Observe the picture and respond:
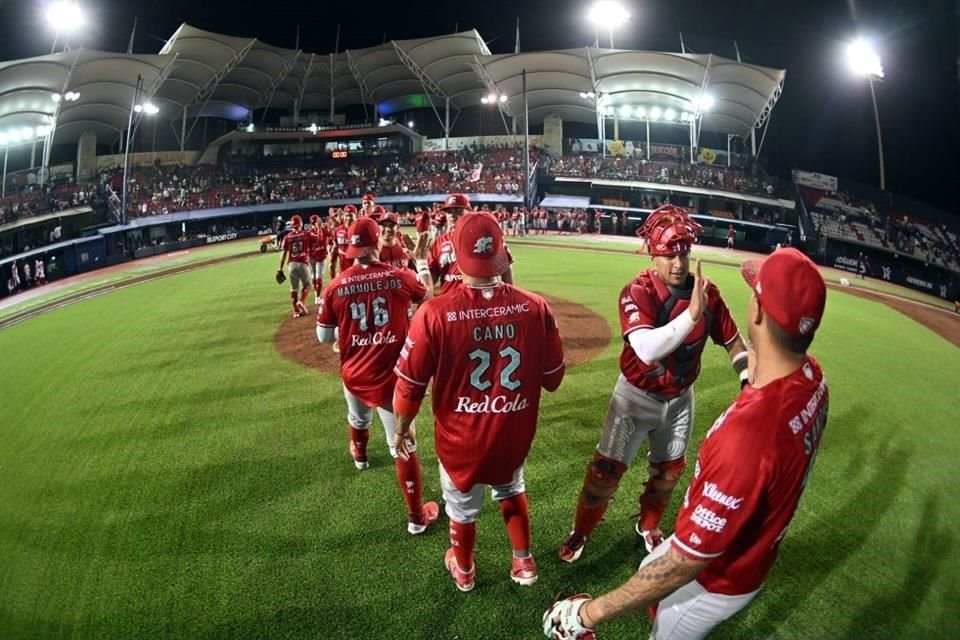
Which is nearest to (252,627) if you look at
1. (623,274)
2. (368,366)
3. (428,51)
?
(368,366)

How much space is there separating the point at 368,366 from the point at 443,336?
1.70 metres

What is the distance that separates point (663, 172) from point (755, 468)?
44.6m

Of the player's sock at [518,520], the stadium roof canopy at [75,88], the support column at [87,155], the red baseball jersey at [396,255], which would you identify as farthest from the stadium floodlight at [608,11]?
the support column at [87,155]

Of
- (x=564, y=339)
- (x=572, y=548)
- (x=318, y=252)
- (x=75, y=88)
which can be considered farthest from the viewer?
(x=75, y=88)

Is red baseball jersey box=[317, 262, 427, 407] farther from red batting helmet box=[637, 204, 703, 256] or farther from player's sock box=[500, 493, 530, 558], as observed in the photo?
red batting helmet box=[637, 204, 703, 256]

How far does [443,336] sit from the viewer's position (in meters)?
2.81

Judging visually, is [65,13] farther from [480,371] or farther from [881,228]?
[881,228]

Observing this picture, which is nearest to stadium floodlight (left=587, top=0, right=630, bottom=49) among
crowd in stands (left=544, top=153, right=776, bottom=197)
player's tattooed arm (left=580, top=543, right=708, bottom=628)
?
crowd in stands (left=544, top=153, right=776, bottom=197)

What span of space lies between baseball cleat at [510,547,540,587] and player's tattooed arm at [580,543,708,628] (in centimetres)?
169

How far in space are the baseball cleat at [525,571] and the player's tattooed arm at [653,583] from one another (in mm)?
1693

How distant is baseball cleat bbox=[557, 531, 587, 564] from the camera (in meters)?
3.84

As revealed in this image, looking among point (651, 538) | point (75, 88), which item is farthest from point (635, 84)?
point (651, 538)

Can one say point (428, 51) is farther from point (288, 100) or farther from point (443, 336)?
point (443, 336)

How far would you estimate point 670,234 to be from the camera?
345 centimetres
